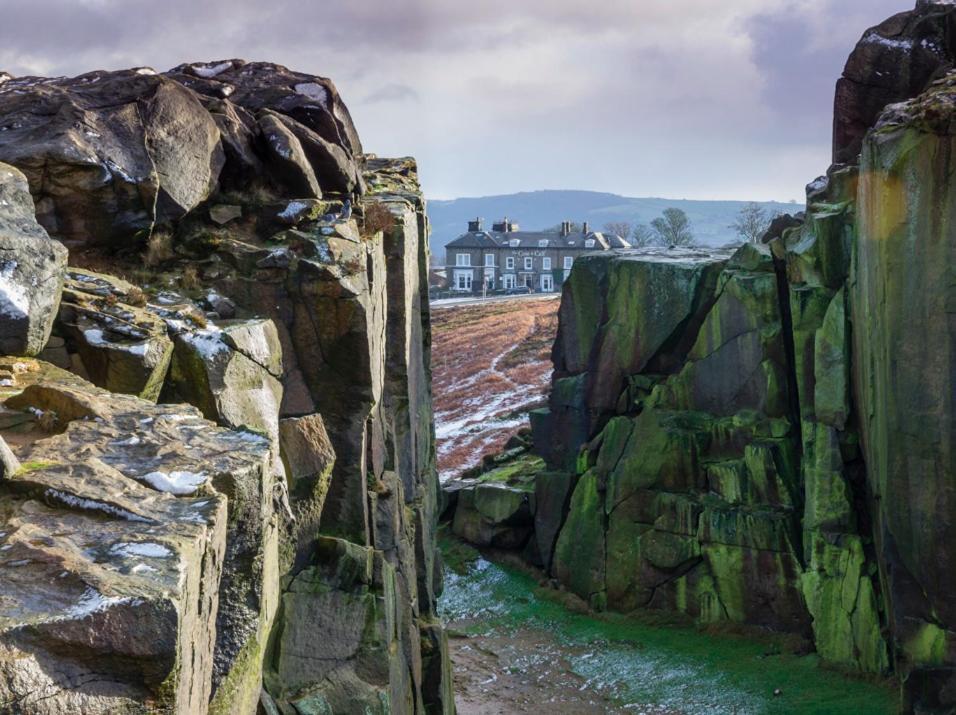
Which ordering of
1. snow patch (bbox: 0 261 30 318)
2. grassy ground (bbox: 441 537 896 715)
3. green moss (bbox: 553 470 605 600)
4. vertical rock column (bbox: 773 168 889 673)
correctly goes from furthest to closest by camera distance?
1. green moss (bbox: 553 470 605 600)
2. vertical rock column (bbox: 773 168 889 673)
3. grassy ground (bbox: 441 537 896 715)
4. snow patch (bbox: 0 261 30 318)

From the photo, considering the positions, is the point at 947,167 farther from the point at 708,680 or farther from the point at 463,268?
the point at 463,268

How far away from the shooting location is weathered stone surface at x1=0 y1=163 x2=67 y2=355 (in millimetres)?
10148

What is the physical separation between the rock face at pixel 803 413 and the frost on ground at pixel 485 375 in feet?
36.8

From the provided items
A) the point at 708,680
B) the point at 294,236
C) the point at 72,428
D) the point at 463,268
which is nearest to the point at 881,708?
the point at 708,680

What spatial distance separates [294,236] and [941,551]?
16.7m

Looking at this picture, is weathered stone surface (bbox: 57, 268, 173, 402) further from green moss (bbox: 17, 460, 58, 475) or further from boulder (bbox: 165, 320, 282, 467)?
green moss (bbox: 17, 460, 58, 475)

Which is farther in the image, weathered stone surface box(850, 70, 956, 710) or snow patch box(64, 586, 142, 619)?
weathered stone surface box(850, 70, 956, 710)

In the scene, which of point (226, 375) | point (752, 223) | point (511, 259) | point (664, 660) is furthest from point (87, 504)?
point (511, 259)

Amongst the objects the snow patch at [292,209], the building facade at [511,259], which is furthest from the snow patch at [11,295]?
the building facade at [511,259]

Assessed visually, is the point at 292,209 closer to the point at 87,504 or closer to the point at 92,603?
the point at 87,504

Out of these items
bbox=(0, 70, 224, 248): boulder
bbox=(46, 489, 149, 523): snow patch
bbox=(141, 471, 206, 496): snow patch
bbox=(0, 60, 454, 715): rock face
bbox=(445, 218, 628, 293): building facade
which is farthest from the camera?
bbox=(445, 218, 628, 293): building facade

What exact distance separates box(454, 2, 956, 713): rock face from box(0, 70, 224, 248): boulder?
16134mm

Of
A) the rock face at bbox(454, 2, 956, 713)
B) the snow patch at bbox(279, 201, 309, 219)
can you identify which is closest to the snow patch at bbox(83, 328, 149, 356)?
the snow patch at bbox(279, 201, 309, 219)

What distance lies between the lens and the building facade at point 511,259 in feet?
444
